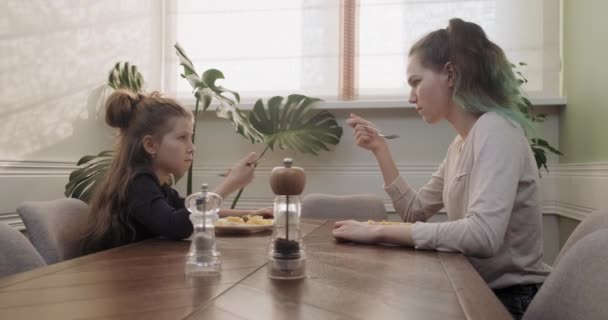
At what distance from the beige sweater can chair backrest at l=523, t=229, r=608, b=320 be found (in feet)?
1.26

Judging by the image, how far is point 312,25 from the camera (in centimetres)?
373

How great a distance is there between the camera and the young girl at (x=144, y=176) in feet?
5.30

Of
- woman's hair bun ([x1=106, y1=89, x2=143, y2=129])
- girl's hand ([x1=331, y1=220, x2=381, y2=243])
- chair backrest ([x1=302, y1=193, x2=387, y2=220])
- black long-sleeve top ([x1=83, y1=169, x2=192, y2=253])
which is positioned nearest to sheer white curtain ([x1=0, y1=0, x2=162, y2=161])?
woman's hair bun ([x1=106, y1=89, x2=143, y2=129])

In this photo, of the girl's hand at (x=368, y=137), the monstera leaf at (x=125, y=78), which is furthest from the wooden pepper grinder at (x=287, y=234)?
the monstera leaf at (x=125, y=78)

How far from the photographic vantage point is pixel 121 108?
1946mm

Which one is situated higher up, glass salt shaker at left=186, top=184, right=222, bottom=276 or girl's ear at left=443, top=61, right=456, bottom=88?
girl's ear at left=443, top=61, right=456, bottom=88

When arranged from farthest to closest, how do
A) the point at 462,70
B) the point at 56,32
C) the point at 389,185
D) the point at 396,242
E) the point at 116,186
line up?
the point at 56,32 → the point at 389,185 → the point at 116,186 → the point at 462,70 → the point at 396,242

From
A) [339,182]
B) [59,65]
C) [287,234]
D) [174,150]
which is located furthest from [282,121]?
[287,234]

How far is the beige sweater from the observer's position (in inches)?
53.3

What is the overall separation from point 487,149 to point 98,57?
2463 mm

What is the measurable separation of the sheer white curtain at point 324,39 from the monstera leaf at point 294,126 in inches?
11.7

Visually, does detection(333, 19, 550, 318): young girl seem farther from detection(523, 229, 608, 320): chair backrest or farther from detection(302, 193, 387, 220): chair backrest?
detection(302, 193, 387, 220): chair backrest

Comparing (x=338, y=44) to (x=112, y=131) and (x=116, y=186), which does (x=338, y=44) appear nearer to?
(x=112, y=131)

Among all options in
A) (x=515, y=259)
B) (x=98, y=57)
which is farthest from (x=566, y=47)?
(x=98, y=57)
